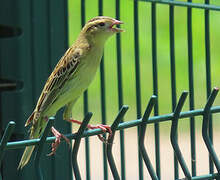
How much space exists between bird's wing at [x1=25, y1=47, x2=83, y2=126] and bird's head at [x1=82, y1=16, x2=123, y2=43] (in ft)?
0.72

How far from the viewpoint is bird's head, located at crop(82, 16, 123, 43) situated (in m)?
7.23

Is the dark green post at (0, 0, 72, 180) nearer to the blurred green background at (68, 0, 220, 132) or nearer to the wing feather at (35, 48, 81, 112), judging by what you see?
the wing feather at (35, 48, 81, 112)

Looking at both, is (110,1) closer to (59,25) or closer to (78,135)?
(59,25)

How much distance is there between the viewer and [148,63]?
14039 mm

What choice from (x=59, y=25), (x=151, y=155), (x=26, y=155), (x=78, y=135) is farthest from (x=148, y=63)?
(x=78, y=135)

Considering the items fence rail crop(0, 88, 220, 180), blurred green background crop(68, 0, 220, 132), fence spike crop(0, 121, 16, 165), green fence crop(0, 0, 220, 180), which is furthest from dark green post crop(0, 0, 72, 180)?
blurred green background crop(68, 0, 220, 132)

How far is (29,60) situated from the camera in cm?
755

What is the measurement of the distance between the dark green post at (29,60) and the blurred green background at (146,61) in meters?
4.68

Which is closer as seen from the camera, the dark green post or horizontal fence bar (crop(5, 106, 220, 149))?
horizontal fence bar (crop(5, 106, 220, 149))

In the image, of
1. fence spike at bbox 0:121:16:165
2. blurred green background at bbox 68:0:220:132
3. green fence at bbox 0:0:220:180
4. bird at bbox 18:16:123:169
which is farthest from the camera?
blurred green background at bbox 68:0:220:132

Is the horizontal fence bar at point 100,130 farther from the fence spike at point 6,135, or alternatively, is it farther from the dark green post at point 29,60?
the dark green post at point 29,60

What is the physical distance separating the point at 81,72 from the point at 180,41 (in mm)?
7546

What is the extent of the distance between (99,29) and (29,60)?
66 cm

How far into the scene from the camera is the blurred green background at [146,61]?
13.0m
